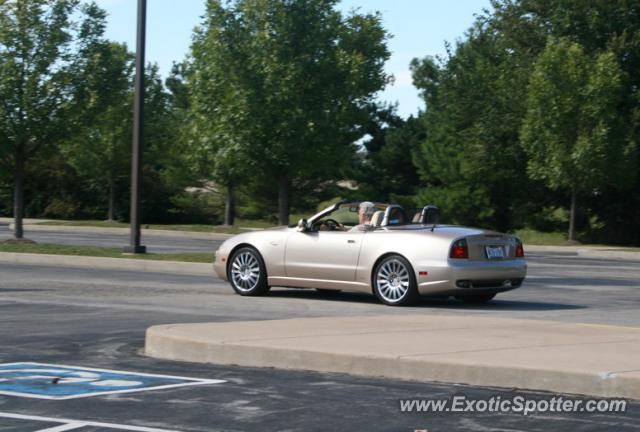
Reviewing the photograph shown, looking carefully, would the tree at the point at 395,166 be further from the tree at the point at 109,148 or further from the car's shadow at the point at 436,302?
the car's shadow at the point at 436,302

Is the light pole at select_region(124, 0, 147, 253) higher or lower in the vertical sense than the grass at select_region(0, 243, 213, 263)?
higher

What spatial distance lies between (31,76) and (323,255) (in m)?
15.9

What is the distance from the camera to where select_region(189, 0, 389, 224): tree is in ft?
132

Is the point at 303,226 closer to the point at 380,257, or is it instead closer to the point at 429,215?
the point at 380,257

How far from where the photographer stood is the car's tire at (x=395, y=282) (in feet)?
49.8

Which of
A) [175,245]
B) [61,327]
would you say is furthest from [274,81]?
[61,327]

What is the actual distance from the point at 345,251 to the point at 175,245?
61.6ft

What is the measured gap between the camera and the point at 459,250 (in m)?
15.1

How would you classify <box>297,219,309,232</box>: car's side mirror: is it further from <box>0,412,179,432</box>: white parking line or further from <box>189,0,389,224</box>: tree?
<box>189,0,389,224</box>: tree

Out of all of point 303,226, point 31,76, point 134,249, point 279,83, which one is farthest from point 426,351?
point 279,83

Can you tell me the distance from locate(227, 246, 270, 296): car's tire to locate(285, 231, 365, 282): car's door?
0.49 meters

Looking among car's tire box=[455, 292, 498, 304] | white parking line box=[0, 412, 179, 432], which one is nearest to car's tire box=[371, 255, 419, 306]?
car's tire box=[455, 292, 498, 304]

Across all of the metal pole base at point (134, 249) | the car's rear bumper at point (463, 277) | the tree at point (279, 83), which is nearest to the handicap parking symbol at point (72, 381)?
the car's rear bumper at point (463, 277)

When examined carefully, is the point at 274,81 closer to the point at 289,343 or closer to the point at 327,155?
the point at 327,155
